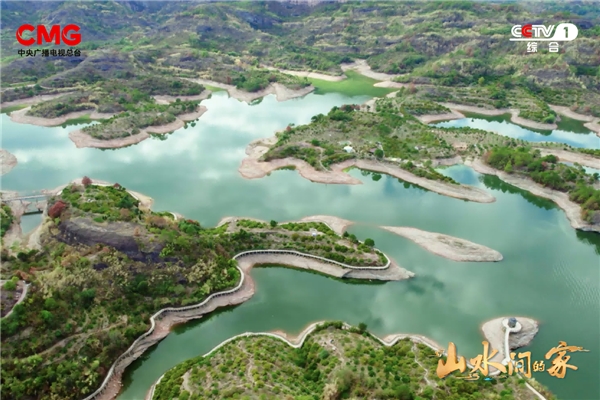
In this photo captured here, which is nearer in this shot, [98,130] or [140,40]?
[98,130]

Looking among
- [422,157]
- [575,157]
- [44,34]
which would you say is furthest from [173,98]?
[575,157]

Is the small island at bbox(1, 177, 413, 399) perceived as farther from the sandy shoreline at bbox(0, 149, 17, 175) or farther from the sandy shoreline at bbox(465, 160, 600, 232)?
the sandy shoreline at bbox(465, 160, 600, 232)

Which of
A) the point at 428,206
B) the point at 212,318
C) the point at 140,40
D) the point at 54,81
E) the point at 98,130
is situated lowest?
the point at 212,318

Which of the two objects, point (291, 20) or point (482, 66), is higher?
point (291, 20)

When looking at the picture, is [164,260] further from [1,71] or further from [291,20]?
[291,20]

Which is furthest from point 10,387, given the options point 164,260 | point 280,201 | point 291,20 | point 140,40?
point 291,20

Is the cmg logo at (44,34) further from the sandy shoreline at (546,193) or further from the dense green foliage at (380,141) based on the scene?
the sandy shoreline at (546,193)

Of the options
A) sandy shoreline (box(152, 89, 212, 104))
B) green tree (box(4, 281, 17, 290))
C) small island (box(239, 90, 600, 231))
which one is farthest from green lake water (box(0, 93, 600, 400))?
sandy shoreline (box(152, 89, 212, 104))
